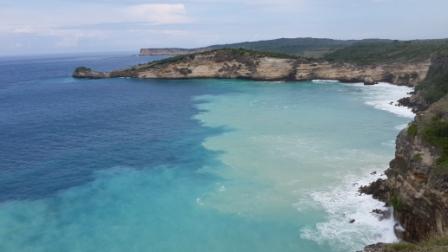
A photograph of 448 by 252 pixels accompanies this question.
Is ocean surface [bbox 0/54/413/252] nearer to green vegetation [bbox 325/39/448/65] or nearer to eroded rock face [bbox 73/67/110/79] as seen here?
green vegetation [bbox 325/39/448/65]

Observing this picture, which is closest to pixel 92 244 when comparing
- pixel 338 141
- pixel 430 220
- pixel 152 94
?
pixel 430 220

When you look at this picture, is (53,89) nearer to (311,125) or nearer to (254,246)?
(311,125)

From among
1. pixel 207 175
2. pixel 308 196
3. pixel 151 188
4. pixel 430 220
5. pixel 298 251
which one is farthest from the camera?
pixel 207 175

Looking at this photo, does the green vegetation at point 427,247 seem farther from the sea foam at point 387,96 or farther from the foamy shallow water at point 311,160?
the sea foam at point 387,96

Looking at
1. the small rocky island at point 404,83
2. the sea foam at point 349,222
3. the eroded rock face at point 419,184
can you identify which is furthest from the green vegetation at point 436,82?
the eroded rock face at point 419,184

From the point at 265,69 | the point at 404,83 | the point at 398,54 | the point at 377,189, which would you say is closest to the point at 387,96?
the point at 404,83

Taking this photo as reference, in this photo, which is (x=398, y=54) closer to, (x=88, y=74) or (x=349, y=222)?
(x=88, y=74)
